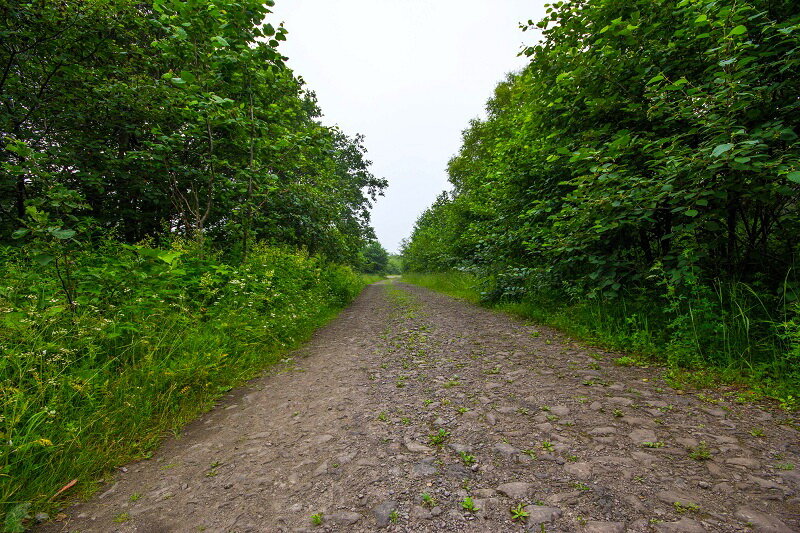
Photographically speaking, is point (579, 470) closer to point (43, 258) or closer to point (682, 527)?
point (682, 527)

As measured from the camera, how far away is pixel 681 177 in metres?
3.27

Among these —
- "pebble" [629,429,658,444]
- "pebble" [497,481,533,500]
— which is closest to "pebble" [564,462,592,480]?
"pebble" [497,481,533,500]

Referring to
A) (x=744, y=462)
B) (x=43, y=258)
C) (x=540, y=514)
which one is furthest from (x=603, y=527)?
(x=43, y=258)

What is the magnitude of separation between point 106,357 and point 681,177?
633 cm

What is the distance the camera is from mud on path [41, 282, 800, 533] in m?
1.57

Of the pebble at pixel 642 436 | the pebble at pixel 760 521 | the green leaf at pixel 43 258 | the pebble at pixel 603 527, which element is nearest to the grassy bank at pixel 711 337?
the pebble at pixel 642 436

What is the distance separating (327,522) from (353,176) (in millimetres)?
22703

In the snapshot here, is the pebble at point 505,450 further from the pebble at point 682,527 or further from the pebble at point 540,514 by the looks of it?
the pebble at point 682,527

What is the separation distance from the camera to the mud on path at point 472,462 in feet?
5.15

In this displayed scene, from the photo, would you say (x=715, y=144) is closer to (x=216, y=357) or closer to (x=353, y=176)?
(x=216, y=357)

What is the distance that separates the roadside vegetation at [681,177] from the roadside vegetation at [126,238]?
190 inches

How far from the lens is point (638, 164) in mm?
4402

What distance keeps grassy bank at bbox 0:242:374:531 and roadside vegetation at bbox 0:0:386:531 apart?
0.02 metres

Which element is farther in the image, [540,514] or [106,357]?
[106,357]
